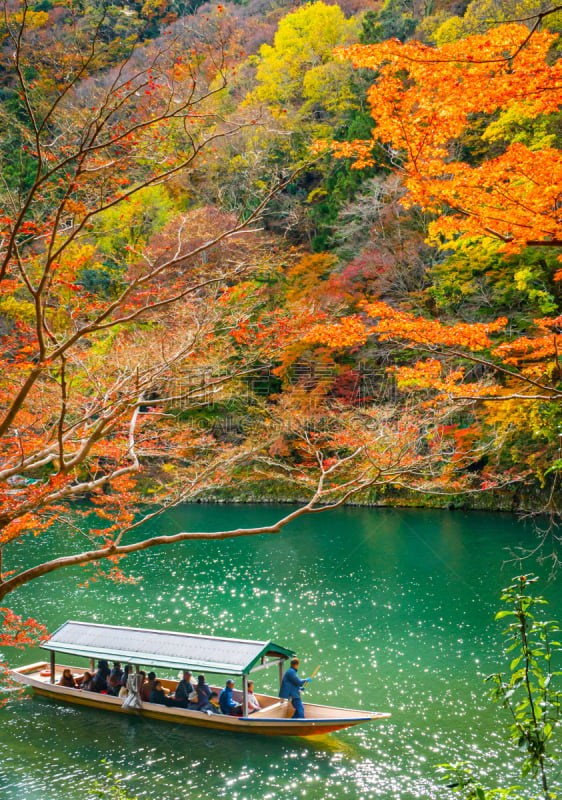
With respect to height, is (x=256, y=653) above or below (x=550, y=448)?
below

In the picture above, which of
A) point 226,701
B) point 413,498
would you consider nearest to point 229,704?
point 226,701

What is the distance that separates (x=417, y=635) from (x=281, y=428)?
13311 millimetres

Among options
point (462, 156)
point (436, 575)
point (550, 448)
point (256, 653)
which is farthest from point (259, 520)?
point (462, 156)

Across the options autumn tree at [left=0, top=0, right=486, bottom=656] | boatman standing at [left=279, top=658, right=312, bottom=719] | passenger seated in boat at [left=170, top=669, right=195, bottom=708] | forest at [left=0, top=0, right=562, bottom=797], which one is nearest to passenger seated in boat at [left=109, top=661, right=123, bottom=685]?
passenger seated in boat at [left=170, top=669, right=195, bottom=708]

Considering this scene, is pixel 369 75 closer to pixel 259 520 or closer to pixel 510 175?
pixel 259 520

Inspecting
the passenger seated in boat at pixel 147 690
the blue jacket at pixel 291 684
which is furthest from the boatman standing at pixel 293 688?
the passenger seated in boat at pixel 147 690

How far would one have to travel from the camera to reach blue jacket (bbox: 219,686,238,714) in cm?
870

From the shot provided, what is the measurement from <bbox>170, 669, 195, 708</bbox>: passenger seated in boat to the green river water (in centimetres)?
40

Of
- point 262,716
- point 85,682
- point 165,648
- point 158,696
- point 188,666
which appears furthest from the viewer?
point 85,682

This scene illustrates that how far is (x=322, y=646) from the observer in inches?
453

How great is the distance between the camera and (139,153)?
193 inches

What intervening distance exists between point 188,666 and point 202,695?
57 centimetres

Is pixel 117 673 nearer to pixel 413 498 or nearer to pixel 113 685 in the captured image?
pixel 113 685

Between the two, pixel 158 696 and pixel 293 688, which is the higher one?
pixel 293 688
